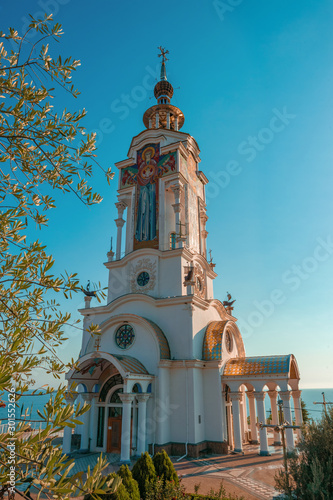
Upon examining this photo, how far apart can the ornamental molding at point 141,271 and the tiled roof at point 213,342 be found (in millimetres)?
3711

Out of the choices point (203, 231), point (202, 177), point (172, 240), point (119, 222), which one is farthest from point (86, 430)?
point (202, 177)

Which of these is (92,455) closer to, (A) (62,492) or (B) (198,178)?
(A) (62,492)

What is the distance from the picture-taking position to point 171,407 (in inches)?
598

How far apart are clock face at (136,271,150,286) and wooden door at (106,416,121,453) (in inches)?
257

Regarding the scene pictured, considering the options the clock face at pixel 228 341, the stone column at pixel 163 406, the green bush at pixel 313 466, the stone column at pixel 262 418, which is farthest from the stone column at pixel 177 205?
the green bush at pixel 313 466

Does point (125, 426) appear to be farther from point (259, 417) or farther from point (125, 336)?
point (259, 417)

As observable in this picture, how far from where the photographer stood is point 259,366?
16359 mm

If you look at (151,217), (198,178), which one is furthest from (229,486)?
(198,178)

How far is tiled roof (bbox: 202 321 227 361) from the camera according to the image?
53.3 ft

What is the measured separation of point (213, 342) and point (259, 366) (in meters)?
2.42

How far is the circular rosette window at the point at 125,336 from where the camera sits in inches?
655

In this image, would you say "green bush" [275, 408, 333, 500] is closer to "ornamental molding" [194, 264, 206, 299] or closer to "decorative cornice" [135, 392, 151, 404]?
"decorative cornice" [135, 392, 151, 404]

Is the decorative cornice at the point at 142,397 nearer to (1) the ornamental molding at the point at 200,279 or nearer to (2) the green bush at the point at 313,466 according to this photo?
(1) the ornamental molding at the point at 200,279

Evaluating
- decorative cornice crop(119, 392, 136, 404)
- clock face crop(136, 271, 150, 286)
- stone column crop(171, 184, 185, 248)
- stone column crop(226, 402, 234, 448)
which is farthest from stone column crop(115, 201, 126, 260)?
stone column crop(226, 402, 234, 448)
